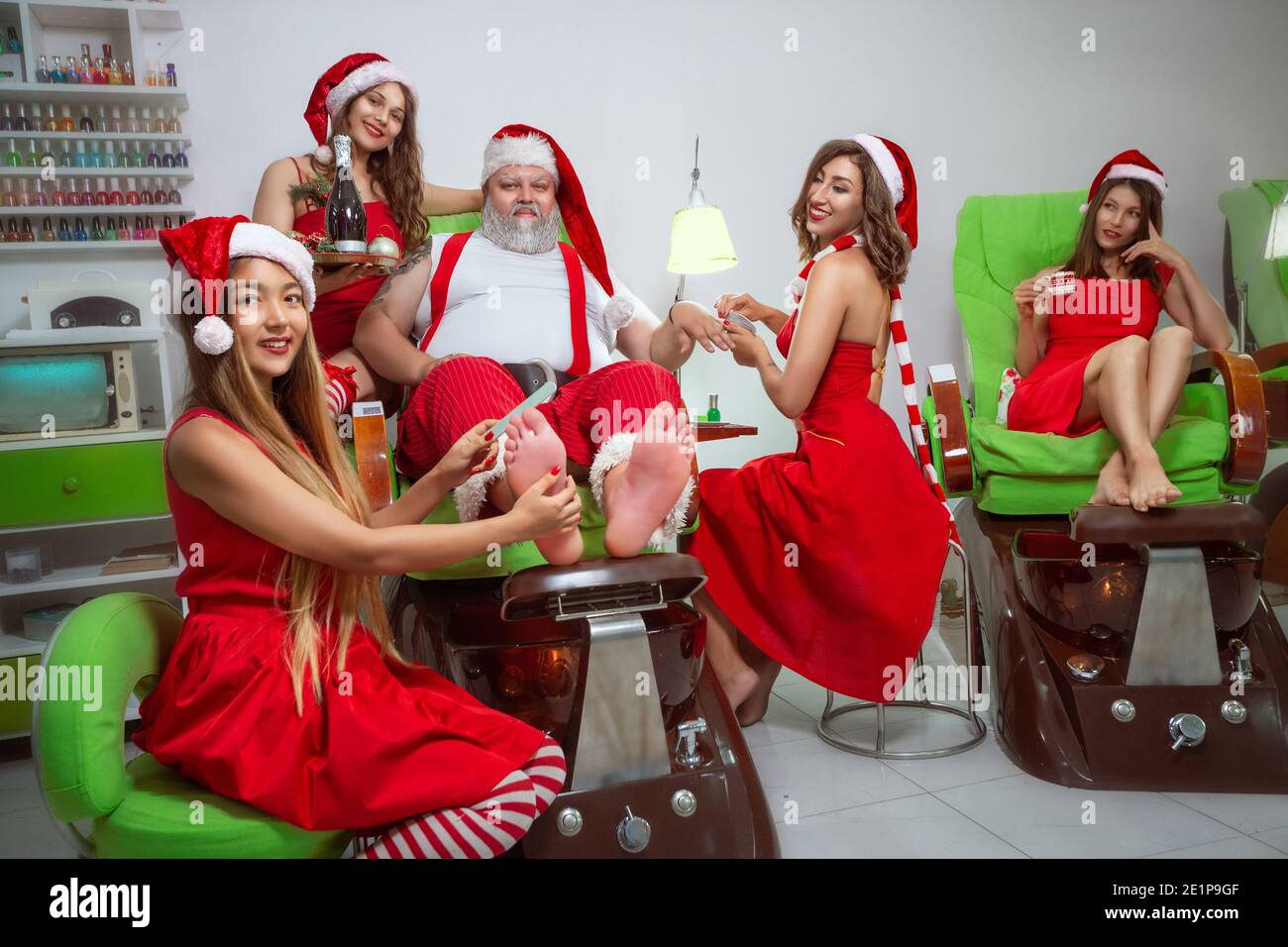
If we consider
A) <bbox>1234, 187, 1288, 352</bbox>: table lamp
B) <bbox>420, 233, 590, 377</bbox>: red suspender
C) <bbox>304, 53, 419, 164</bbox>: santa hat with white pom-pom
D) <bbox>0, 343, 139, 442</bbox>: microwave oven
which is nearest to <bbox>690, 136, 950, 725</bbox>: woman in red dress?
<bbox>420, 233, 590, 377</bbox>: red suspender

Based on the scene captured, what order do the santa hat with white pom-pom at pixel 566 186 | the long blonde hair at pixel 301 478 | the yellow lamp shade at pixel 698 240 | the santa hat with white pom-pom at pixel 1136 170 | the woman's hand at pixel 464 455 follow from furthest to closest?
the yellow lamp shade at pixel 698 240 → the santa hat with white pom-pom at pixel 1136 170 → the santa hat with white pom-pom at pixel 566 186 → the woman's hand at pixel 464 455 → the long blonde hair at pixel 301 478

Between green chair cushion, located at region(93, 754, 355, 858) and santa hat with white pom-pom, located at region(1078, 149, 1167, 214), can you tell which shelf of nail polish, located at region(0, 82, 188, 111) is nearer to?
green chair cushion, located at region(93, 754, 355, 858)

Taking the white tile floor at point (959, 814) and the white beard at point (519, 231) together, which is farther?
the white beard at point (519, 231)

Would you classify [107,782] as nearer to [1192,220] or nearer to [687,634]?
[687,634]

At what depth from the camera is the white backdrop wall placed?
9.12 feet

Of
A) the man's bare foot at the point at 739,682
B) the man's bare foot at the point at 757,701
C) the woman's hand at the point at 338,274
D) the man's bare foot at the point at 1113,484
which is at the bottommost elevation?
the man's bare foot at the point at 757,701

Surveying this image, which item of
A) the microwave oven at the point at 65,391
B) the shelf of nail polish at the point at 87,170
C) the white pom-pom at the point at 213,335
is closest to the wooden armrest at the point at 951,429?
the white pom-pom at the point at 213,335

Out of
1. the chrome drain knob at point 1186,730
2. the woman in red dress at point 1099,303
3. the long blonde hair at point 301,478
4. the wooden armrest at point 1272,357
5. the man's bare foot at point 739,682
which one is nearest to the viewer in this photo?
the long blonde hair at point 301,478

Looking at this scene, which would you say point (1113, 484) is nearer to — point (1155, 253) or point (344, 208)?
point (1155, 253)

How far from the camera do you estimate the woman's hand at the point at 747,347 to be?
7.09 feet

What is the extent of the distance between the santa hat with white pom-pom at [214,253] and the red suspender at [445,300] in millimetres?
702

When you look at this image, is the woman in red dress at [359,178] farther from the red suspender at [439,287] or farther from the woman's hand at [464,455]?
the woman's hand at [464,455]

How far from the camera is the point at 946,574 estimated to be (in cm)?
331

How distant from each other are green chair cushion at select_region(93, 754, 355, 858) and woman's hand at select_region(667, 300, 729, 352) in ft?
4.05
